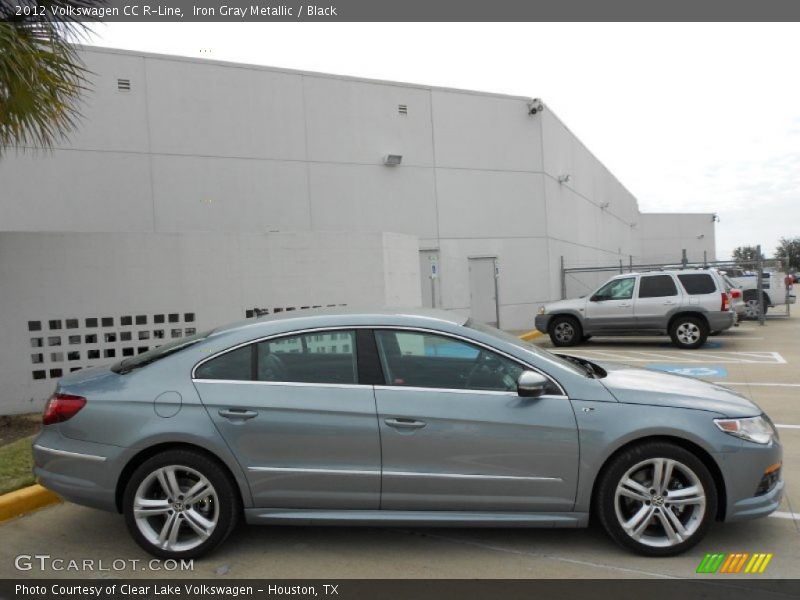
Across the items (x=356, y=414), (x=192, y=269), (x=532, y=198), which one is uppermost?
(x=532, y=198)

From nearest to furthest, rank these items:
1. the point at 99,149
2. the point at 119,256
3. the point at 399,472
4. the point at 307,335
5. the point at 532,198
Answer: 1. the point at 399,472
2. the point at 307,335
3. the point at 119,256
4. the point at 99,149
5. the point at 532,198

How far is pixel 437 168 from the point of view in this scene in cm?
1700

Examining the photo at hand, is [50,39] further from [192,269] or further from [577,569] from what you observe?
[577,569]

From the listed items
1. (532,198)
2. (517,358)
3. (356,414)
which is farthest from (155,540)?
(532,198)

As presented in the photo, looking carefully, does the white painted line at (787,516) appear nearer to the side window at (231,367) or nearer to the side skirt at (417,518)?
the side skirt at (417,518)

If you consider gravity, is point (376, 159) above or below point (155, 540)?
above

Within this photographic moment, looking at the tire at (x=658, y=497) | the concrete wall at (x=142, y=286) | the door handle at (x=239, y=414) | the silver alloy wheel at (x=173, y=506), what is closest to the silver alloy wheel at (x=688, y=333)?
the concrete wall at (x=142, y=286)

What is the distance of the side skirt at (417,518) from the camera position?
3861 mm

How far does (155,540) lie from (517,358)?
2.50m

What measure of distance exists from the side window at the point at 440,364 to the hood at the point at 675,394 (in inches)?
26.6

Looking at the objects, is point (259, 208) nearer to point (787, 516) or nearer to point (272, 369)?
point (272, 369)

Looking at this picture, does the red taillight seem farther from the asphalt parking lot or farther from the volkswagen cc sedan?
the asphalt parking lot

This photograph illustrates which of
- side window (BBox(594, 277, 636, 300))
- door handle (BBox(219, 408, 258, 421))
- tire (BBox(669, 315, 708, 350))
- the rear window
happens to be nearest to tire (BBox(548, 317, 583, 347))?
side window (BBox(594, 277, 636, 300))

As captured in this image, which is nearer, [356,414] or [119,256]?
[356,414]
